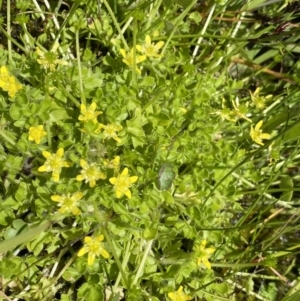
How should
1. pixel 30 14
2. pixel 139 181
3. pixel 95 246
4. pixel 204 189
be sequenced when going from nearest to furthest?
pixel 95 246, pixel 139 181, pixel 204 189, pixel 30 14

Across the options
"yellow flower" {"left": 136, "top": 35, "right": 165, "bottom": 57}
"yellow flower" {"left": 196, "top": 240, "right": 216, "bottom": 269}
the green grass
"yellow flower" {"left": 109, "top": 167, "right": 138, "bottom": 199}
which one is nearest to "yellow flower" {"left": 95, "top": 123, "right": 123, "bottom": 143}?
the green grass

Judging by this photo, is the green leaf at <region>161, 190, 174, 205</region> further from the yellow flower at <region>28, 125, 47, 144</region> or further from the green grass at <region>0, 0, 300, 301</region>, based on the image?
the yellow flower at <region>28, 125, 47, 144</region>

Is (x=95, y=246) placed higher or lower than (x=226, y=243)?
higher

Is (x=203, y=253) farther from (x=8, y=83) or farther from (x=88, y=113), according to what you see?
(x=8, y=83)

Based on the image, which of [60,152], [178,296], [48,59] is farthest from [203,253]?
[48,59]

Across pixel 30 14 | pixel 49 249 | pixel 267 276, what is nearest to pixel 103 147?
pixel 49 249

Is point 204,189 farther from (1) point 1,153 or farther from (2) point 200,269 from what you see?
(1) point 1,153
